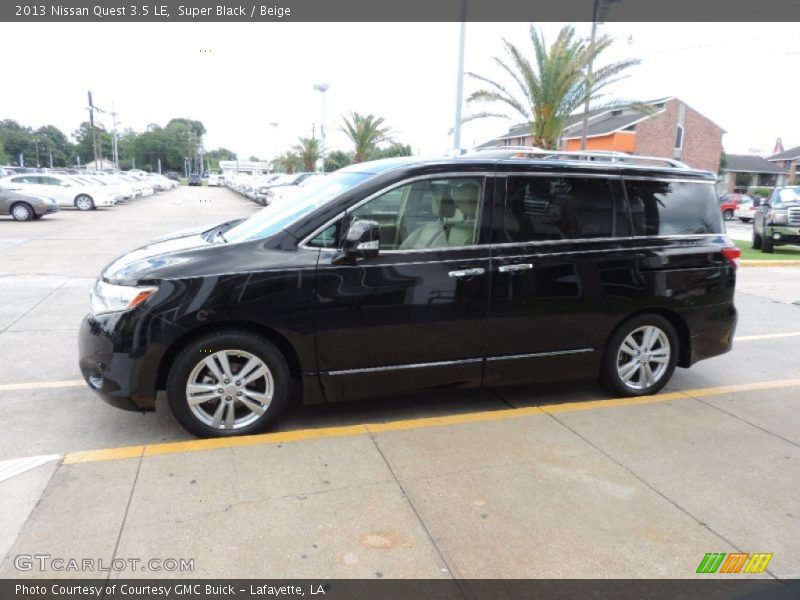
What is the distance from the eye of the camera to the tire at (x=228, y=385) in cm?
367

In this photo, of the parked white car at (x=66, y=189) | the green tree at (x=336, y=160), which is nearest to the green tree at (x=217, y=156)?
the green tree at (x=336, y=160)

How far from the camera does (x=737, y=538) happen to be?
2973 millimetres

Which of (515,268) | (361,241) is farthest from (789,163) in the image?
(361,241)

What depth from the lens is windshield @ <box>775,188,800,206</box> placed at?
1641 cm

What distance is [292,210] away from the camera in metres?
4.20

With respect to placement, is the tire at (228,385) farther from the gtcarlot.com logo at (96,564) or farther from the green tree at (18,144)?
the green tree at (18,144)

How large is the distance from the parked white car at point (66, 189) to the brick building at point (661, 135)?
943 inches

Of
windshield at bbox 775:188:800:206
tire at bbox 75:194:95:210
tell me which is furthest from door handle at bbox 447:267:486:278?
tire at bbox 75:194:95:210

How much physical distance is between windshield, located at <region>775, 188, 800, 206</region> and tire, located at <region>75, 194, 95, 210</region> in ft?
83.1

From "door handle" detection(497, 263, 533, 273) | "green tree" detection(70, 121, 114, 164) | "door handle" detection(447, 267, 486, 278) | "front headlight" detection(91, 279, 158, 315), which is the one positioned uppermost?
"green tree" detection(70, 121, 114, 164)

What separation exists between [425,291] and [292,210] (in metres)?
1.10

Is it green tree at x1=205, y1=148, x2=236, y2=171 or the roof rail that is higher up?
green tree at x1=205, y1=148, x2=236, y2=171

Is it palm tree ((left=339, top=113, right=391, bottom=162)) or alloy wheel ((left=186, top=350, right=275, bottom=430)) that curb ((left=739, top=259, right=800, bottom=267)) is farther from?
palm tree ((left=339, top=113, right=391, bottom=162))
